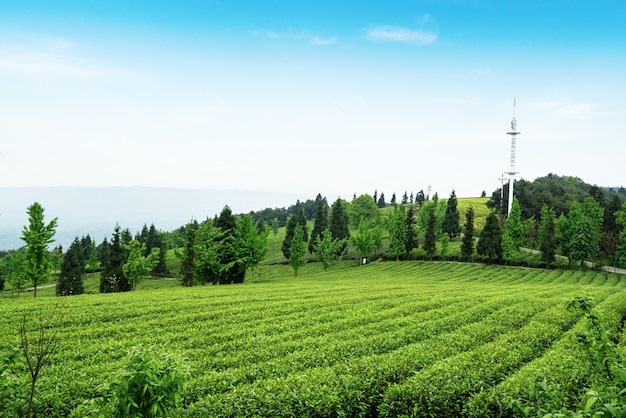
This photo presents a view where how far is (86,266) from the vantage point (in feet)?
347

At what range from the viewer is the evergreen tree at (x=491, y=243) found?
68.8 m

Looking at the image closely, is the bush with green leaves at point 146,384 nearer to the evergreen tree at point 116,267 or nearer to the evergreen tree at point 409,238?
the evergreen tree at point 116,267

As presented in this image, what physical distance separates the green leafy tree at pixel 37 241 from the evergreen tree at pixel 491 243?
67981 millimetres

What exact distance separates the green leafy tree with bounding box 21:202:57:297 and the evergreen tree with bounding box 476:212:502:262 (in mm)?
67981

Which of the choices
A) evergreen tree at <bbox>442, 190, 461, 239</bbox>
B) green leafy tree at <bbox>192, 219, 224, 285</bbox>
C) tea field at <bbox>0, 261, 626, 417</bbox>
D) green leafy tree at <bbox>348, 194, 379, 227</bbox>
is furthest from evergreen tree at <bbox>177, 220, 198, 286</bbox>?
green leafy tree at <bbox>348, 194, 379, 227</bbox>

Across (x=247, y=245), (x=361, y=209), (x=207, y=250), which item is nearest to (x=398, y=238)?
(x=247, y=245)

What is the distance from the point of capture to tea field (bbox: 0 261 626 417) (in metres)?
8.58

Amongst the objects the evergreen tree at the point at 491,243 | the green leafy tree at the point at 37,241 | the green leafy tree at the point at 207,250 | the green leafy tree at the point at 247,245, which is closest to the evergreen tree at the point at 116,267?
the green leafy tree at the point at 207,250

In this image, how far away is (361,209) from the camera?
144750mm

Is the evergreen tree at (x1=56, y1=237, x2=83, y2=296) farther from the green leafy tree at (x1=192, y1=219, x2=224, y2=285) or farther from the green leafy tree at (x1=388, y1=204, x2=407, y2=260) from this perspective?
the green leafy tree at (x1=388, y1=204, x2=407, y2=260)

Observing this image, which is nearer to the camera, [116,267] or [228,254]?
[228,254]

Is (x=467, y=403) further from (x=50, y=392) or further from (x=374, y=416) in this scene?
(x=50, y=392)

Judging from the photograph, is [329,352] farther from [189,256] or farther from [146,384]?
[189,256]

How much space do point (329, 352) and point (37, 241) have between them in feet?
110
